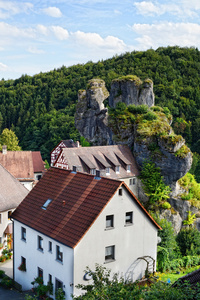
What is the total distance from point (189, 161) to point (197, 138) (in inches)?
2013

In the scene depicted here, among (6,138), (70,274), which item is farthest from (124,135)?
(6,138)

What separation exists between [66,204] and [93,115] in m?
33.3

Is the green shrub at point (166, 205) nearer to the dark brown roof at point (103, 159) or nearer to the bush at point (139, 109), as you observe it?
the dark brown roof at point (103, 159)

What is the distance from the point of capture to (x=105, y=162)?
38.0m

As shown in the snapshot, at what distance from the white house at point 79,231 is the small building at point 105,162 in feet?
45.2

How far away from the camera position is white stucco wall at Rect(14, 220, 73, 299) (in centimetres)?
1814

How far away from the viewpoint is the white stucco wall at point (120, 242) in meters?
18.1

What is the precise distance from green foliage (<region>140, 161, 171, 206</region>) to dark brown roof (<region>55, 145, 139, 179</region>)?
1236 mm

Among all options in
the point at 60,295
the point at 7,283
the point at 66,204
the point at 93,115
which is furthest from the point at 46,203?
the point at 93,115

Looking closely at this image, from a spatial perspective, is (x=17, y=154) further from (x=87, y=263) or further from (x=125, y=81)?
(x=87, y=263)

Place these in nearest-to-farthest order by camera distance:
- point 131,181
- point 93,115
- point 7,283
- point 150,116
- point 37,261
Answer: point 37,261 → point 7,283 → point 131,181 → point 150,116 → point 93,115

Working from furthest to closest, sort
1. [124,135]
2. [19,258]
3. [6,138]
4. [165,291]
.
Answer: [6,138]
[124,135]
[19,258]
[165,291]

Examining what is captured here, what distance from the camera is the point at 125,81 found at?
51188mm

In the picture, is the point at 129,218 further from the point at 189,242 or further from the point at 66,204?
the point at 189,242
